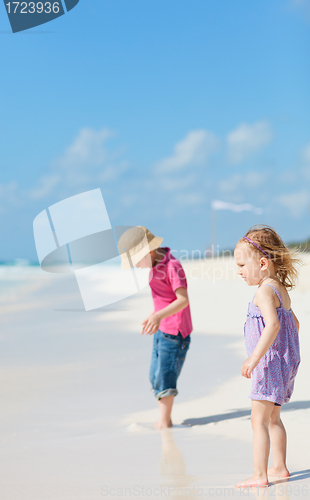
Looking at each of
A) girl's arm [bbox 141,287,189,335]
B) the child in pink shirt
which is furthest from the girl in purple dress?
the child in pink shirt

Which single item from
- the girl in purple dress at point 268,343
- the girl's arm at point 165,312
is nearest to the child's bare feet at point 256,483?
the girl in purple dress at point 268,343

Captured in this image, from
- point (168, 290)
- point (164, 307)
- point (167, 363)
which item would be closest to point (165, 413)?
point (167, 363)

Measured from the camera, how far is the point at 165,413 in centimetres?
352

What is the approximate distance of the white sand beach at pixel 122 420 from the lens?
240 centimetres

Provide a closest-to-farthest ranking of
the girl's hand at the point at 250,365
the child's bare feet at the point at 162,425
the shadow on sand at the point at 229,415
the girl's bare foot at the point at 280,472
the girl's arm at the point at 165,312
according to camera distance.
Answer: the girl's hand at the point at 250,365 → the girl's bare foot at the point at 280,472 → the girl's arm at the point at 165,312 → the child's bare feet at the point at 162,425 → the shadow on sand at the point at 229,415

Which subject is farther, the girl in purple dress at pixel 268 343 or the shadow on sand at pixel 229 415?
the shadow on sand at pixel 229 415

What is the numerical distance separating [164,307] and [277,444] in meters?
1.40

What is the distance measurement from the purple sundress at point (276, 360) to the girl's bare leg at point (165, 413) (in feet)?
4.32

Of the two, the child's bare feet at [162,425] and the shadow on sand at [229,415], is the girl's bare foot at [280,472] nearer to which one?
the child's bare feet at [162,425]

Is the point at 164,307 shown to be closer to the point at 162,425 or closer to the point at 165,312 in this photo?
the point at 165,312

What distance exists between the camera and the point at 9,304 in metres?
13.0

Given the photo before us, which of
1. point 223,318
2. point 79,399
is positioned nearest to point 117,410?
point 79,399

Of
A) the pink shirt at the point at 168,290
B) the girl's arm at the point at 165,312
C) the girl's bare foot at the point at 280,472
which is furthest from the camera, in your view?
the pink shirt at the point at 168,290

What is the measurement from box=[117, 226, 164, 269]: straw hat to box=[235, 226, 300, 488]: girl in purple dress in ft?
3.84
